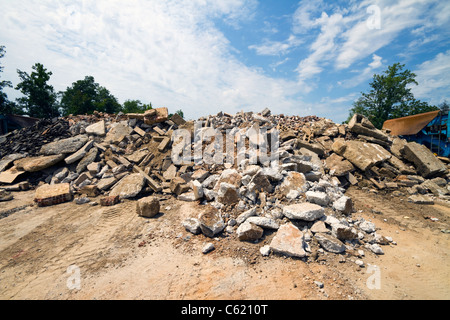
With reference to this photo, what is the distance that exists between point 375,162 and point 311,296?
18.7ft

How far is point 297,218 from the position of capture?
147 inches

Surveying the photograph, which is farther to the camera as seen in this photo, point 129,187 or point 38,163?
point 38,163

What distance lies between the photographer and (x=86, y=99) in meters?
22.5

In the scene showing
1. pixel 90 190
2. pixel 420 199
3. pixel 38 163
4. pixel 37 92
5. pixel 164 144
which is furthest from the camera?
pixel 37 92

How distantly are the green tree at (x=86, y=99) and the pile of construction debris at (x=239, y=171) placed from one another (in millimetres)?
15433

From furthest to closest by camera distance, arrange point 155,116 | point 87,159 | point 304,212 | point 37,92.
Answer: point 37,92, point 155,116, point 87,159, point 304,212

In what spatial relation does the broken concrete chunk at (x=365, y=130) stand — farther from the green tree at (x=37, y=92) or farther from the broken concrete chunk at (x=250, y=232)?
the green tree at (x=37, y=92)

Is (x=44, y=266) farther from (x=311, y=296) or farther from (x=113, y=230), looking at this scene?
(x=311, y=296)

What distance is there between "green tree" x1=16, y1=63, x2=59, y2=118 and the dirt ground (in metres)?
22.8

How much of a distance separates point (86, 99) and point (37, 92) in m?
4.29

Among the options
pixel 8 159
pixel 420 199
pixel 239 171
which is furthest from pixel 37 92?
pixel 420 199

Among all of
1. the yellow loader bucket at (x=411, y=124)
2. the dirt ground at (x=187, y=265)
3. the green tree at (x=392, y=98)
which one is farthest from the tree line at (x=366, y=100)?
the dirt ground at (x=187, y=265)

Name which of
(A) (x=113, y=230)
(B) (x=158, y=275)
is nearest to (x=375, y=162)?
(B) (x=158, y=275)

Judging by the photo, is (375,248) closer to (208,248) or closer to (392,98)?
(208,248)
